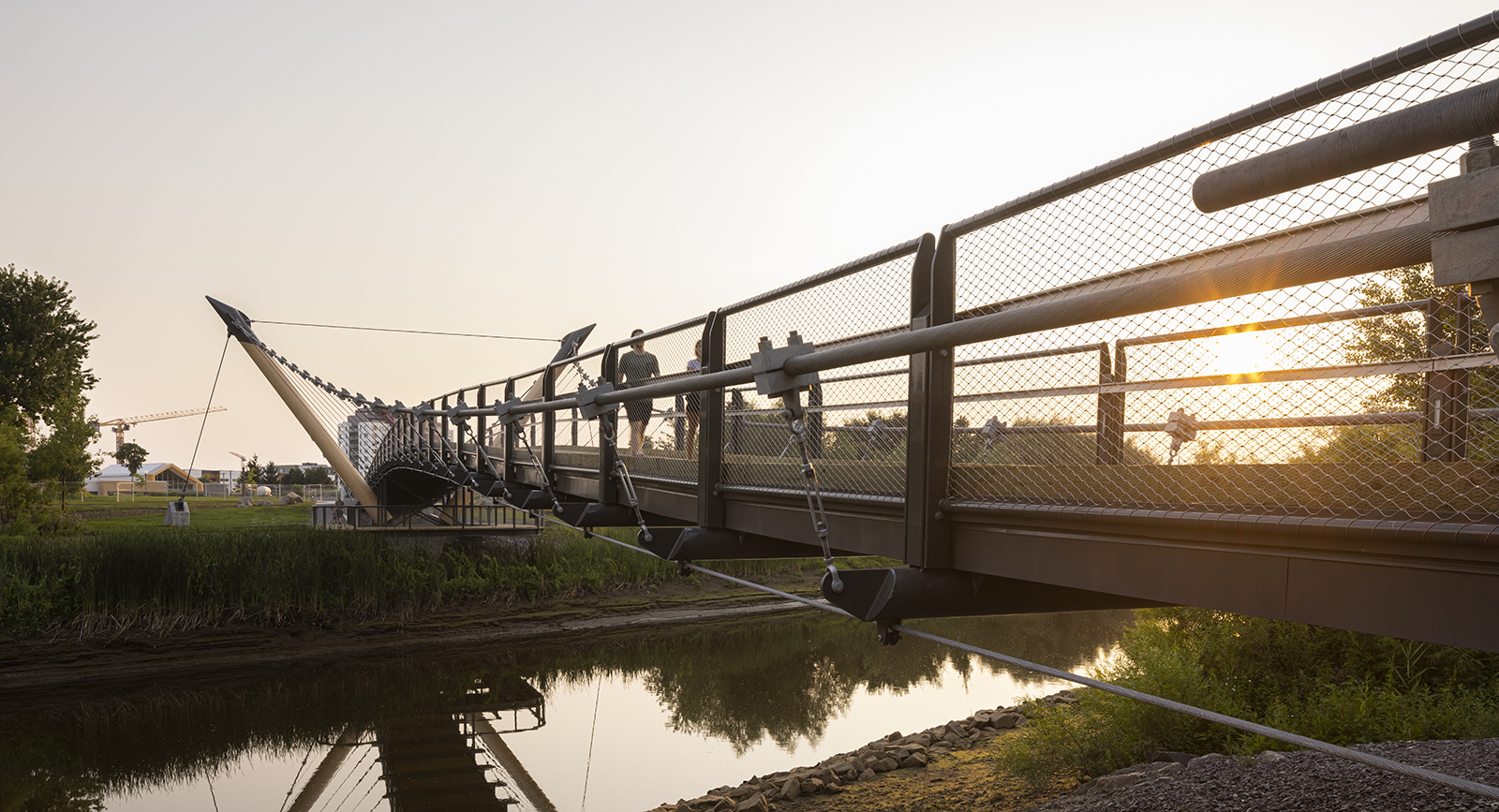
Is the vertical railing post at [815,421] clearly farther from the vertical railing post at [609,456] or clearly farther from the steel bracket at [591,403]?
the vertical railing post at [609,456]

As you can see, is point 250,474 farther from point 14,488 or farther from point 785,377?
point 785,377

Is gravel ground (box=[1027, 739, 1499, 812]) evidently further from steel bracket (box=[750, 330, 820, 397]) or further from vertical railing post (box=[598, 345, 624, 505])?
steel bracket (box=[750, 330, 820, 397])

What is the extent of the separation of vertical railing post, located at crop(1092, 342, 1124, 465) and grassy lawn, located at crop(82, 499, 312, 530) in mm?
24173

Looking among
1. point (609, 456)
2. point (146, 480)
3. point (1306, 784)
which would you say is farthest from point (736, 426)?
point (146, 480)

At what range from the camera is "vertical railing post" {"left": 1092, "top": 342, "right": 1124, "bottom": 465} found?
3615 mm

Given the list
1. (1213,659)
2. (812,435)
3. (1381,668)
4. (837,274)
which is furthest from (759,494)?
(1381,668)

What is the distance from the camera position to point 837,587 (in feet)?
12.1

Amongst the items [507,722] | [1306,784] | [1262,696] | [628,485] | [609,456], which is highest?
[609,456]

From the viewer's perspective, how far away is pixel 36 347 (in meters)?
29.4

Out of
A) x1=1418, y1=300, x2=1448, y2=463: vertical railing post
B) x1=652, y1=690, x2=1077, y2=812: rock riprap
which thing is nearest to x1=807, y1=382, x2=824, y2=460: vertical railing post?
x1=1418, y1=300, x2=1448, y2=463: vertical railing post

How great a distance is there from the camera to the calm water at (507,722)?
10.6 m

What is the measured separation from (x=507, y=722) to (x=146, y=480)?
5579 cm

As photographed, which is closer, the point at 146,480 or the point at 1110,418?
the point at 1110,418

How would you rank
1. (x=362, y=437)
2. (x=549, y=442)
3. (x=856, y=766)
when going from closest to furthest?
(x=856, y=766) → (x=549, y=442) → (x=362, y=437)
